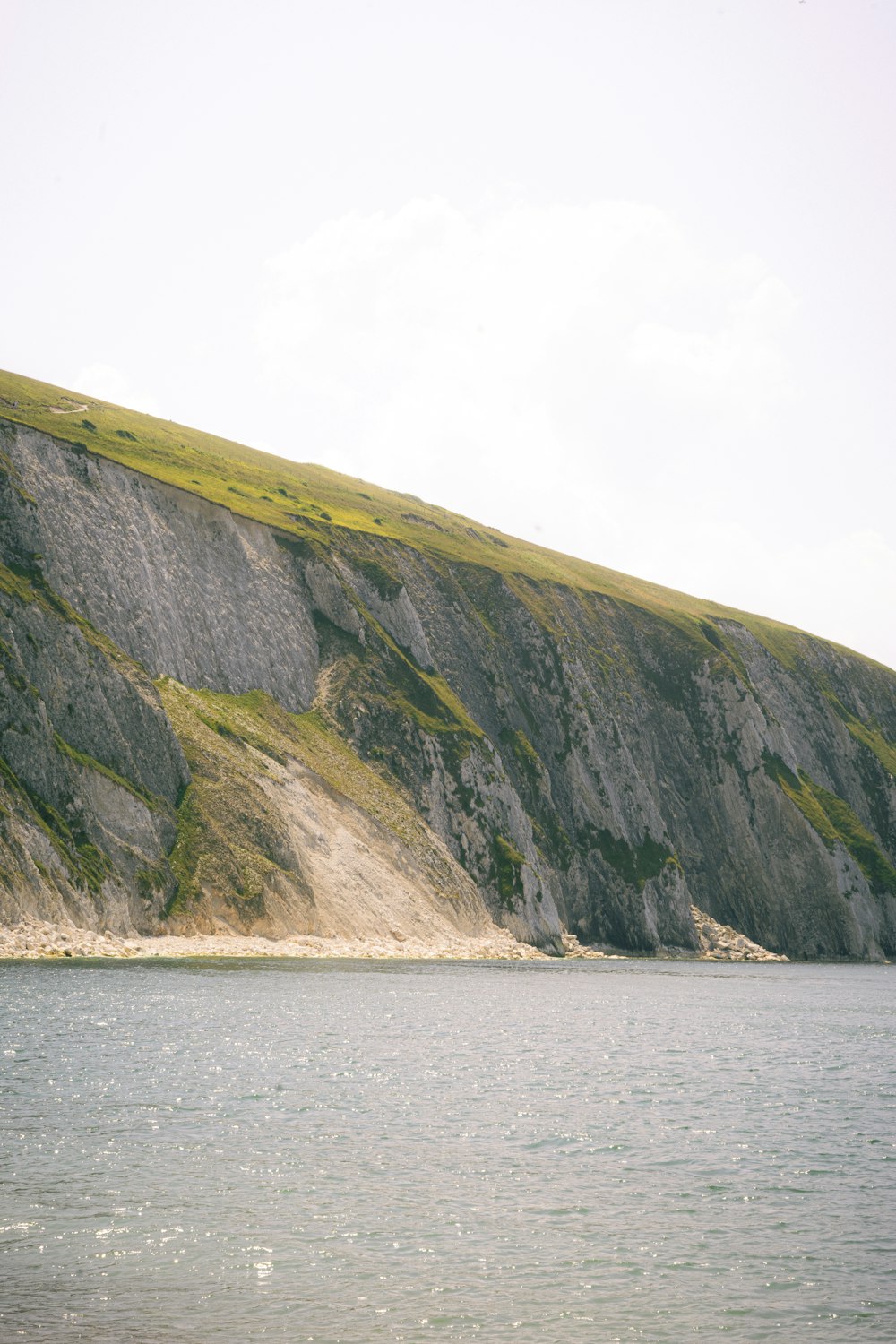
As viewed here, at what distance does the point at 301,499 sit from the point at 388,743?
4579 centimetres

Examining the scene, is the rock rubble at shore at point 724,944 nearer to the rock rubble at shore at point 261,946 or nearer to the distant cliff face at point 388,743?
the distant cliff face at point 388,743

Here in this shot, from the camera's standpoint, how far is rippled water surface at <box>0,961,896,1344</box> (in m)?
15.1

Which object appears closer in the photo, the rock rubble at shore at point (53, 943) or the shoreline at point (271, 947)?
the rock rubble at shore at point (53, 943)

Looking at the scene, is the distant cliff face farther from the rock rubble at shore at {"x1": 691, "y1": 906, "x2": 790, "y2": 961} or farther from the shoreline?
the rock rubble at shore at {"x1": 691, "y1": 906, "x2": 790, "y2": 961}

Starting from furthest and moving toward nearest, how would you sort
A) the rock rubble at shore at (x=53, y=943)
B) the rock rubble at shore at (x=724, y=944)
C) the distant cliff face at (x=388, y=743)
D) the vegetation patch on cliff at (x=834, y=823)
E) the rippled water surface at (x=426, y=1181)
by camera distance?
the vegetation patch on cliff at (x=834, y=823)
the rock rubble at shore at (x=724, y=944)
the distant cliff face at (x=388, y=743)
the rock rubble at shore at (x=53, y=943)
the rippled water surface at (x=426, y=1181)

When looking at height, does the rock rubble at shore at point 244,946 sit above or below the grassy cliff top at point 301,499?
below

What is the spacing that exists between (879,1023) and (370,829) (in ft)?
162

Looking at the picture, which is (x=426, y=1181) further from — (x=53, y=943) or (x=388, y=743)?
(x=388, y=743)

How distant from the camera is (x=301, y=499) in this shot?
14550 cm

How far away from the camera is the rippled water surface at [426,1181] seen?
15.1 meters

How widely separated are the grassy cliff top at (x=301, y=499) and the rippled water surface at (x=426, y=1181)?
79860 millimetres

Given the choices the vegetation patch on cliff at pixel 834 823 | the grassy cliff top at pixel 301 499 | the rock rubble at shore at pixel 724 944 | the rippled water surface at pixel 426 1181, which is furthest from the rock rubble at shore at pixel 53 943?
the vegetation patch on cliff at pixel 834 823

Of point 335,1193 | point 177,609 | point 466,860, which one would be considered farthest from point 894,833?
point 335,1193

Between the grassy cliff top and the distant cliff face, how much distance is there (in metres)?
3.48
